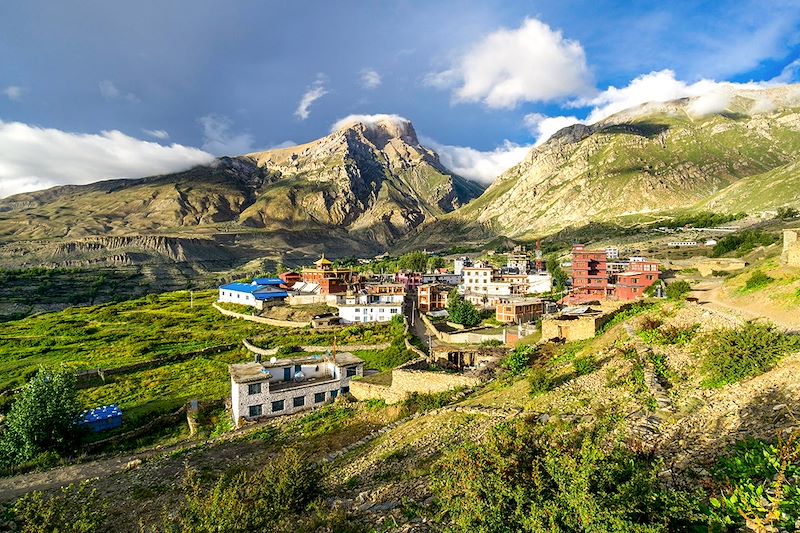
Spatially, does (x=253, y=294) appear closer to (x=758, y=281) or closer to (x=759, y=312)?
(x=758, y=281)

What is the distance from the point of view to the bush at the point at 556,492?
6.00m

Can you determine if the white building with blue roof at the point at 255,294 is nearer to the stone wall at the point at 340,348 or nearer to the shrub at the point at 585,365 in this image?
the stone wall at the point at 340,348

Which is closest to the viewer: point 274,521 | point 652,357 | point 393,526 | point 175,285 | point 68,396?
point 393,526

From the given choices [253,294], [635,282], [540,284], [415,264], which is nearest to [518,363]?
[635,282]

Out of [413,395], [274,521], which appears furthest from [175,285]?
[274,521]

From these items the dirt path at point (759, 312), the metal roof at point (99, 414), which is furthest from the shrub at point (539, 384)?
the metal roof at point (99, 414)

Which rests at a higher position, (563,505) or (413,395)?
(563,505)

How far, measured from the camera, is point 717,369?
1221 cm

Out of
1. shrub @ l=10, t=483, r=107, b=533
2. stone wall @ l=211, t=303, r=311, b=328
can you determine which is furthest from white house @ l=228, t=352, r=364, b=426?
stone wall @ l=211, t=303, r=311, b=328

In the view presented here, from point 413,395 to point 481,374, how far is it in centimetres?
369

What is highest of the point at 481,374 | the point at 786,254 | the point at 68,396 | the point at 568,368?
the point at 786,254

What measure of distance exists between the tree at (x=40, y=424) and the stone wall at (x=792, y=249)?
42.9 meters

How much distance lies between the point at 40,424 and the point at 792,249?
44729 millimetres

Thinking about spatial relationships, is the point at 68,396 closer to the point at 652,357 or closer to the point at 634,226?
the point at 652,357
